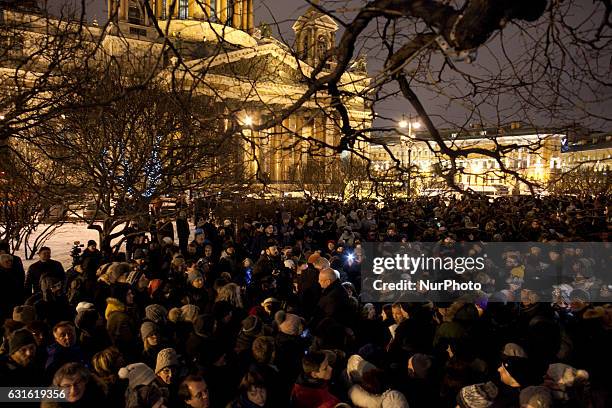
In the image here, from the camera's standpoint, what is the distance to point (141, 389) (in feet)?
10.3

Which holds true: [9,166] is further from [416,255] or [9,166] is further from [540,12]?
[540,12]

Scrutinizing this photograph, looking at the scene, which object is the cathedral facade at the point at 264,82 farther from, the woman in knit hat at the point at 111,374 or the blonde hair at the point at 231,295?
the woman in knit hat at the point at 111,374

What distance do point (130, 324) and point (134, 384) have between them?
1.40m

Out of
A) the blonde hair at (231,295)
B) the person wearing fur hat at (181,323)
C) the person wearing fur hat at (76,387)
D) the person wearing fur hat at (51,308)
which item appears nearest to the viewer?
the person wearing fur hat at (76,387)

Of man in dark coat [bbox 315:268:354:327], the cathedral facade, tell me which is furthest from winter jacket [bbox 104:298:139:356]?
man in dark coat [bbox 315:268:354:327]

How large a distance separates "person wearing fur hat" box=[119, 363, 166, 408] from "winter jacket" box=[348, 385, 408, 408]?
50.9 inches

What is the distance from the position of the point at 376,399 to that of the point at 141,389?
1.56 meters

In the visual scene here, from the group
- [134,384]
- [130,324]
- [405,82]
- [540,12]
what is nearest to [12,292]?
[130,324]

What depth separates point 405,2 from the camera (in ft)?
7.44

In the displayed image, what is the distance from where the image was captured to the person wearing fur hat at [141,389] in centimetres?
307

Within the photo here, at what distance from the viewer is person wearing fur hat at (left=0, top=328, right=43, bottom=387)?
11.2ft

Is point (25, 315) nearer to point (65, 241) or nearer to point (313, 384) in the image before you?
point (313, 384)

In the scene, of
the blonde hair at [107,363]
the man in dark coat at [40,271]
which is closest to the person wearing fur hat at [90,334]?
the blonde hair at [107,363]

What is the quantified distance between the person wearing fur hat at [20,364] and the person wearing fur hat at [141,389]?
67 centimetres
